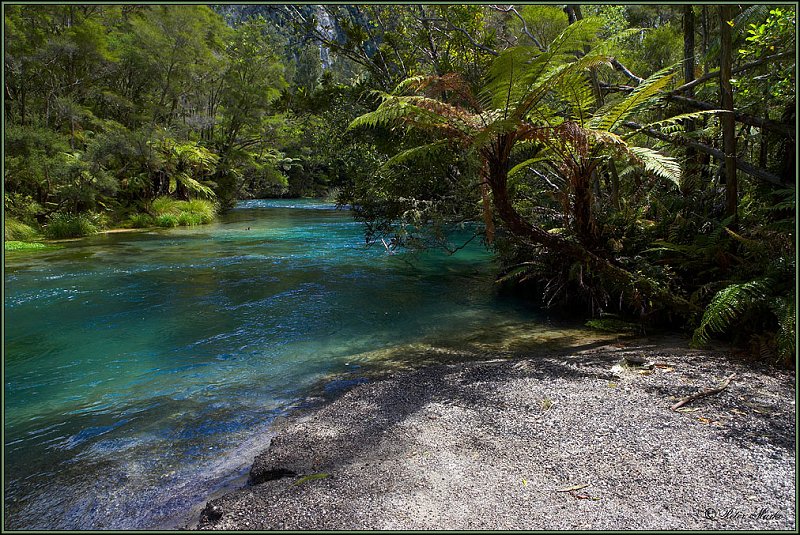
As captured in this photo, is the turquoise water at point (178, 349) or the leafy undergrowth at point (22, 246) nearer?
the turquoise water at point (178, 349)

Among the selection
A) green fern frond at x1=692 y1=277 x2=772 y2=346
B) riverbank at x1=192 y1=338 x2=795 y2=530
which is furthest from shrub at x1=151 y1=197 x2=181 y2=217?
green fern frond at x1=692 y1=277 x2=772 y2=346

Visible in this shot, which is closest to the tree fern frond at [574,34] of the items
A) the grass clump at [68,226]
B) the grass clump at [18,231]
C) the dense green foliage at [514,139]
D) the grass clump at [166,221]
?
the dense green foliage at [514,139]

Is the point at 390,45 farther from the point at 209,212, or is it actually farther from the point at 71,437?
the point at 209,212

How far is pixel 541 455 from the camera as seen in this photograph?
110 inches

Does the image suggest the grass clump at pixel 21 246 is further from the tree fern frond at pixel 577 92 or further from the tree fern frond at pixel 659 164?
the tree fern frond at pixel 659 164

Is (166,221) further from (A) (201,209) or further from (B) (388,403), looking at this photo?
(B) (388,403)

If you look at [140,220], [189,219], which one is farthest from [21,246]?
[189,219]

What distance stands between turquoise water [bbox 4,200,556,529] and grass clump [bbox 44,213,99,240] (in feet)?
10.6

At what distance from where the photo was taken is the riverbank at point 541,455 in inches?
88.5

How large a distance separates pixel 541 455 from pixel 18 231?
17.0 m

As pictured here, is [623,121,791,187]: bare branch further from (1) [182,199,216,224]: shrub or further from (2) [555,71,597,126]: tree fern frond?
(1) [182,199,216,224]: shrub

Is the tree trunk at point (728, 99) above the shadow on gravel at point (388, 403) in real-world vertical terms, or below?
above

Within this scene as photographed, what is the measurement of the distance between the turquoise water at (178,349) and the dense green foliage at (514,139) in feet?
4.76

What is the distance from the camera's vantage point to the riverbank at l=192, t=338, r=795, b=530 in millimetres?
2248
